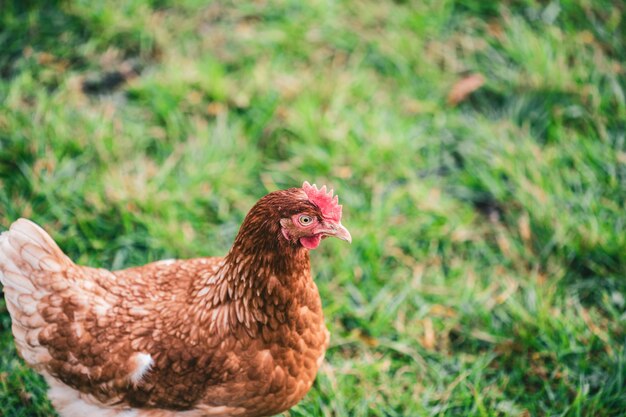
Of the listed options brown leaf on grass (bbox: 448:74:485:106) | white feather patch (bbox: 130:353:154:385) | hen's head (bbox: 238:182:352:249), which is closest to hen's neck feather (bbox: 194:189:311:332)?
hen's head (bbox: 238:182:352:249)

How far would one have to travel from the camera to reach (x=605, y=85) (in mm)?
3998

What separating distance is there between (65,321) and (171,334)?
0.42 metres

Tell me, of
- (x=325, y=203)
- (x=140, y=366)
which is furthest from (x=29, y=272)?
(x=325, y=203)

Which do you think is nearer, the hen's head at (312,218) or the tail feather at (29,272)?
the hen's head at (312,218)

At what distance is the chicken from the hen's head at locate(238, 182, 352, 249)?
8 centimetres

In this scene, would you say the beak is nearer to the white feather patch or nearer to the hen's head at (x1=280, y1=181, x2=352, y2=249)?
the hen's head at (x1=280, y1=181, x2=352, y2=249)

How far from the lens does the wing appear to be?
230 cm

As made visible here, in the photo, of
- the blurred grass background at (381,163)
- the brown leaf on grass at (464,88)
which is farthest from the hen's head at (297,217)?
the brown leaf on grass at (464,88)

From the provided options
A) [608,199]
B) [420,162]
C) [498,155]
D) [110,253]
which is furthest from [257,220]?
[608,199]

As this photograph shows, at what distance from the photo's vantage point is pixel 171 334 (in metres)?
2.32

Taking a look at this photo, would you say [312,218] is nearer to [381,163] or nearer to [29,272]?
[29,272]

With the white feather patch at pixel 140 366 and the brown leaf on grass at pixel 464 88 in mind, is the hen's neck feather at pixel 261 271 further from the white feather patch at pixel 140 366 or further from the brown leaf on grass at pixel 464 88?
the brown leaf on grass at pixel 464 88

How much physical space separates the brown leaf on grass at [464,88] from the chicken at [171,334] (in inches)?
88.0

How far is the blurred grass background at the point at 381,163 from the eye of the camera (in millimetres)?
2996
